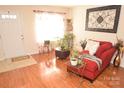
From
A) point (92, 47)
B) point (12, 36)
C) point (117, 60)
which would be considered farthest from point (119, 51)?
point (12, 36)

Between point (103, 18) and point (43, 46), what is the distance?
3.00m

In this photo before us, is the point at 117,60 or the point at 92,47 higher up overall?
the point at 92,47

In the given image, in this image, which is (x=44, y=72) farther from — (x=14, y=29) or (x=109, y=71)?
(x=14, y=29)

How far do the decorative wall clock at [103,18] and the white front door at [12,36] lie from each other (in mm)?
3027

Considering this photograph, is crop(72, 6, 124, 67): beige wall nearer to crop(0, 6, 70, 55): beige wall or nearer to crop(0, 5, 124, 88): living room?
crop(0, 5, 124, 88): living room

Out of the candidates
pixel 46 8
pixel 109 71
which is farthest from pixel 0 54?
pixel 109 71

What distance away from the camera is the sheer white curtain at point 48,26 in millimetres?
4536

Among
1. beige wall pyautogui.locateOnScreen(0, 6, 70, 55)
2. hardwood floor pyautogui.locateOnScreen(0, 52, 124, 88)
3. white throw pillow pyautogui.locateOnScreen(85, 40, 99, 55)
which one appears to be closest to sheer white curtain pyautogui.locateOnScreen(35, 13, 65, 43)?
beige wall pyautogui.locateOnScreen(0, 6, 70, 55)

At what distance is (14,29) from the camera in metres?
4.09

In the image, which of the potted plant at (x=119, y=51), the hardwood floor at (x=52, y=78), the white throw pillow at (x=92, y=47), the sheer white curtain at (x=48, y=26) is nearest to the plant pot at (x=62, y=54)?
the hardwood floor at (x=52, y=78)

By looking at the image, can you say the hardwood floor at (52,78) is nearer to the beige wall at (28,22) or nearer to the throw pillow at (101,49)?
the throw pillow at (101,49)

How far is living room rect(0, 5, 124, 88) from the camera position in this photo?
8.32 ft

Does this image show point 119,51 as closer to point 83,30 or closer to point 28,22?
point 83,30

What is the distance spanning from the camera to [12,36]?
13.4 ft
